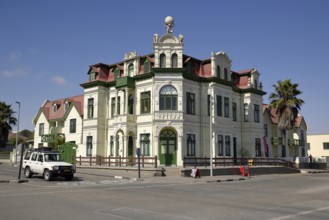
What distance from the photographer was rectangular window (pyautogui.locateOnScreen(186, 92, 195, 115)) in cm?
3584

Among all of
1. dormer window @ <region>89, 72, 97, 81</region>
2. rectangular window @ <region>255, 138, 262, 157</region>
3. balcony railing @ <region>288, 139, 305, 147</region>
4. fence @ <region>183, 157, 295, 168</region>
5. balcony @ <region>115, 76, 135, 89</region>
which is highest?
dormer window @ <region>89, 72, 97, 81</region>

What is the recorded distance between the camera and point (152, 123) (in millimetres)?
34719

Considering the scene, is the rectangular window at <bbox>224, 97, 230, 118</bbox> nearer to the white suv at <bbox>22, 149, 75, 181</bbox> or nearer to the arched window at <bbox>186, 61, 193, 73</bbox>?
the arched window at <bbox>186, 61, 193, 73</bbox>

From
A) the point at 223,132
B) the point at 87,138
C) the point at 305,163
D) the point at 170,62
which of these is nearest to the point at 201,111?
the point at 223,132

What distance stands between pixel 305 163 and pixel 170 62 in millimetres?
28866

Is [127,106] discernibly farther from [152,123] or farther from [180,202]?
[180,202]

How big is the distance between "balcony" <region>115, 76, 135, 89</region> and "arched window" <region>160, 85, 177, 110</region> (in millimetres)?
4009

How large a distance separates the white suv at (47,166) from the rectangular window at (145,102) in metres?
12.8

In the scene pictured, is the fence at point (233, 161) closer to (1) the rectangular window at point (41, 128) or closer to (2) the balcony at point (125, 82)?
(2) the balcony at point (125, 82)

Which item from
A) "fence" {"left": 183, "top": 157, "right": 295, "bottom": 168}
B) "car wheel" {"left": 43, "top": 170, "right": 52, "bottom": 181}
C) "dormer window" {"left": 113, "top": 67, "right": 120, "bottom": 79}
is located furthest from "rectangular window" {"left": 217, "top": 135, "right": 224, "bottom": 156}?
"car wheel" {"left": 43, "top": 170, "right": 52, "bottom": 181}

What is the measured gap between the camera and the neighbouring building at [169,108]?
34.4 meters

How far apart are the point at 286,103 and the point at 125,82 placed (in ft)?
76.9

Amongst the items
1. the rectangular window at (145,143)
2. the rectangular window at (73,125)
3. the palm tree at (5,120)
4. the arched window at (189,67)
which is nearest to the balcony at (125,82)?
the rectangular window at (145,143)

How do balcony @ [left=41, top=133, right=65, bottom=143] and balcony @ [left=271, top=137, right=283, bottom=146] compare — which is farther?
balcony @ [left=271, top=137, right=283, bottom=146]
